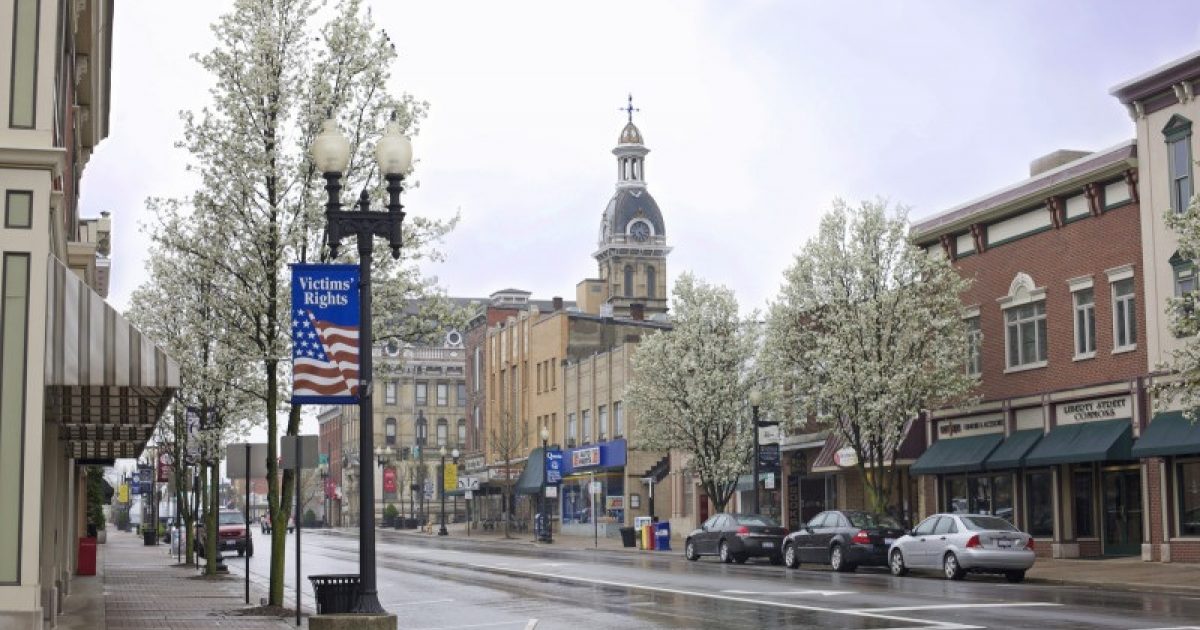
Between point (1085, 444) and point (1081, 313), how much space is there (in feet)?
11.9

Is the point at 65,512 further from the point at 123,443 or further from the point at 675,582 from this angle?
the point at 675,582

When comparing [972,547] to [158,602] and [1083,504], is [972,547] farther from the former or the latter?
[158,602]

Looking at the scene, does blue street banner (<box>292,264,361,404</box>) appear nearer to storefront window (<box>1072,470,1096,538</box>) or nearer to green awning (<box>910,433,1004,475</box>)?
storefront window (<box>1072,470,1096,538</box>)

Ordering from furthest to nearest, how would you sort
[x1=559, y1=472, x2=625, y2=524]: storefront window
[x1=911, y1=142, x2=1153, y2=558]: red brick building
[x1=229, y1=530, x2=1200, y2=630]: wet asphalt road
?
[x1=559, y1=472, x2=625, y2=524]: storefront window → [x1=911, y1=142, x2=1153, y2=558]: red brick building → [x1=229, y1=530, x2=1200, y2=630]: wet asphalt road

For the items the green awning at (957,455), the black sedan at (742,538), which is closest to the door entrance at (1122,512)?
the green awning at (957,455)

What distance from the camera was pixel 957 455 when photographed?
40.9 meters

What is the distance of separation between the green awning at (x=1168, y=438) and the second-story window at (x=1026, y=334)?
525cm

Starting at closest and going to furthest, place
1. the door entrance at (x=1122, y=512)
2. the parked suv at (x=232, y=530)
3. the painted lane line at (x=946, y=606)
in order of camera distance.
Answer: the painted lane line at (x=946, y=606), the door entrance at (x=1122, y=512), the parked suv at (x=232, y=530)

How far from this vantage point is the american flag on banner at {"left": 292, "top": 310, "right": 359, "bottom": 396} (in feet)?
54.4

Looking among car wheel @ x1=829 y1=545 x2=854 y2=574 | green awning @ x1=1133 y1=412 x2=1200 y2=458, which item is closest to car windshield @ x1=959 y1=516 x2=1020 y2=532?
green awning @ x1=1133 y1=412 x2=1200 y2=458

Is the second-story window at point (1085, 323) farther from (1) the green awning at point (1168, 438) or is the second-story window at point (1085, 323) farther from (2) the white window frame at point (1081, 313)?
(1) the green awning at point (1168, 438)

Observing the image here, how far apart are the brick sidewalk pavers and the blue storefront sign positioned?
1121 inches

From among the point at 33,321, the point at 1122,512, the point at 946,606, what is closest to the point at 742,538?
the point at 1122,512

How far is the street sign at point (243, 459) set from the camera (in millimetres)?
22828
